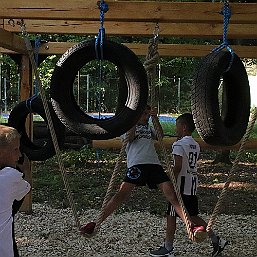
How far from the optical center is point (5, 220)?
8.87 feet

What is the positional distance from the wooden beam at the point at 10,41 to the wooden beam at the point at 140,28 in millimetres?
101

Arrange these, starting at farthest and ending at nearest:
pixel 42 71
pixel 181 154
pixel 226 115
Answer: pixel 42 71 → pixel 181 154 → pixel 226 115

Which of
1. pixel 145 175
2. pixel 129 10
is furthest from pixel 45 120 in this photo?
pixel 129 10

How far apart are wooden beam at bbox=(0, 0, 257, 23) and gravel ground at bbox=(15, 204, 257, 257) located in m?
2.22

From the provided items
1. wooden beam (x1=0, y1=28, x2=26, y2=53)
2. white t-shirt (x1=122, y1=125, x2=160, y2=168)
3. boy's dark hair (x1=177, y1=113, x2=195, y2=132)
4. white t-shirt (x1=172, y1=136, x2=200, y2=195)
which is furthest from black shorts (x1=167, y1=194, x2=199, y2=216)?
wooden beam (x1=0, y1=28, x2=26, y2=53)

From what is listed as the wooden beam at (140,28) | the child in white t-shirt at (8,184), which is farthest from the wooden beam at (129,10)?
the child in white t-shirt at (8,184)

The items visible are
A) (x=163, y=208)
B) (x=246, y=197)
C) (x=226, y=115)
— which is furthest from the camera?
(x=246, y=197)

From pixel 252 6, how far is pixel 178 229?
285 cm

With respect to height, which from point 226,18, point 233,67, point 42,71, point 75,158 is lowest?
point 75,158

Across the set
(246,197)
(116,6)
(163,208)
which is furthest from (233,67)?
(246,197)

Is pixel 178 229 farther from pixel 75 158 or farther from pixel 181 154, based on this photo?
pixel 75 158

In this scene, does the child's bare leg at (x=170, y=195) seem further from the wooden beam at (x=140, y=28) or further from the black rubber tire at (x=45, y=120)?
the wooden beam at (x=140, y=28)

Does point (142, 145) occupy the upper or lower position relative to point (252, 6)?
lower

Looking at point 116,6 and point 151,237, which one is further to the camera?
point 151,237
